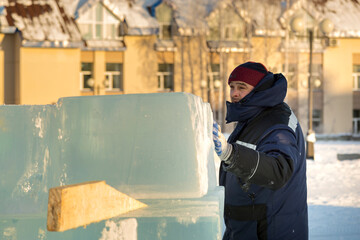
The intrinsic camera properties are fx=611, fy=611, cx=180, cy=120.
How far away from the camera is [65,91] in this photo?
27.5 metres

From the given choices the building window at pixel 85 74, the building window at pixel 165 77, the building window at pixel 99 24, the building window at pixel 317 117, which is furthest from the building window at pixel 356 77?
the building window at pixel 85 74

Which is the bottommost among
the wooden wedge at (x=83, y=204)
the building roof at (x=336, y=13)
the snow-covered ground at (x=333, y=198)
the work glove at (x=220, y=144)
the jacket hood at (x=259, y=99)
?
the snow-covered ground at (x=333, y=198)

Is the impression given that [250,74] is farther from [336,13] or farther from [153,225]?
[336,13]

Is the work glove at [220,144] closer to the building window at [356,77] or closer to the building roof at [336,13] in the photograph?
the building roof at [336,13]

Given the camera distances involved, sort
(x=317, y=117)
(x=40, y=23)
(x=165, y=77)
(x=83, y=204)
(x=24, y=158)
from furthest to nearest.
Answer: (x=317, y=117) < (x=165, y=77) < (x=40, y=23) < (x=24, y=158) < (x=83, y=204)

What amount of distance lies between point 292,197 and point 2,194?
54.1 inches

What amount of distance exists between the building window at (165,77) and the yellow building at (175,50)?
5 centimetres

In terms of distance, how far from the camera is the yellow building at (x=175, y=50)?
89.7 feet

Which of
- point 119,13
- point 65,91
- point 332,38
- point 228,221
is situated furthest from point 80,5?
point 228,221

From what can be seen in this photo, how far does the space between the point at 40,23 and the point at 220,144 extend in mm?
25808

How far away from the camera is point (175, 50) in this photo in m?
30.4

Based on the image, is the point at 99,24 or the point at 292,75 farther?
the point at 292,75

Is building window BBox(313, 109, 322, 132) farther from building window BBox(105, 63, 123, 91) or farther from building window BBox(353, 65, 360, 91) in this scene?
building window BBox(105, 63, 123, 91)

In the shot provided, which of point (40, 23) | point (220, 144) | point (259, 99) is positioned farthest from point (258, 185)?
point (40, 23)
